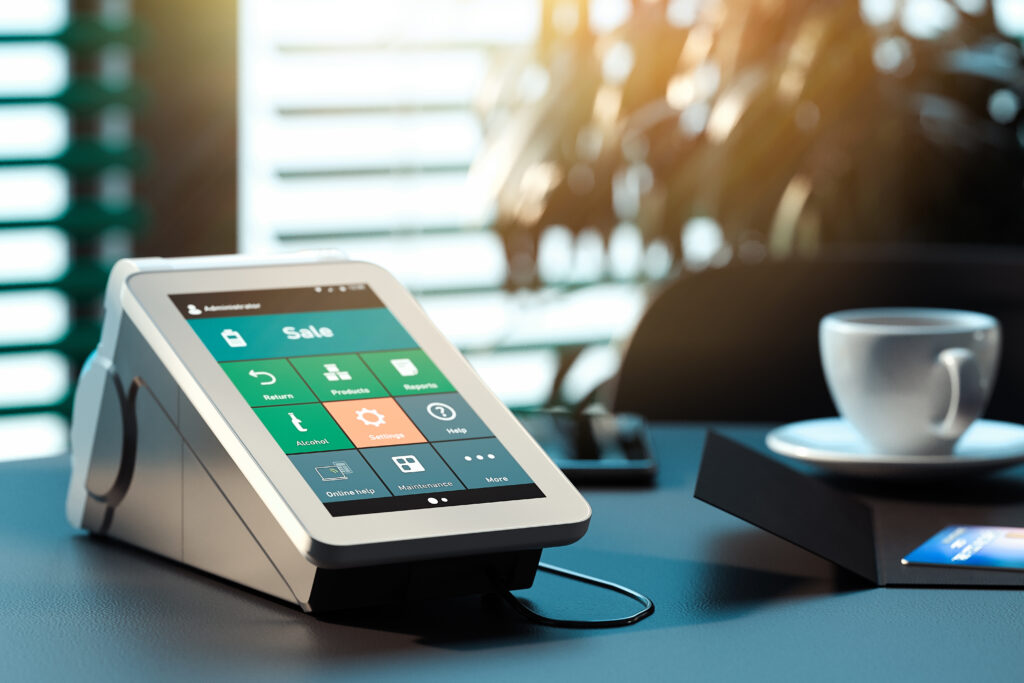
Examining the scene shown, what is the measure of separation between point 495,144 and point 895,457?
1.77m

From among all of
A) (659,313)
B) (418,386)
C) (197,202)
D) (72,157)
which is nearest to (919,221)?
(659,313)

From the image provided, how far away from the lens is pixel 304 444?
53 cm

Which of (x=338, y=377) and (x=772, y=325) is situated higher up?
(x=338, y=377)

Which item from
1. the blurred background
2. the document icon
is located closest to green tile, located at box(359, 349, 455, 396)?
the document icon

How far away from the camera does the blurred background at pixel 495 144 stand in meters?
2.02

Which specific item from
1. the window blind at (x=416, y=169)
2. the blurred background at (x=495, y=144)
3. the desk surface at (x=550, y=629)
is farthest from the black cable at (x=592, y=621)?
the window blind at (x=416, y=169)

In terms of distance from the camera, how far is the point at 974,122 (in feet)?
7.65

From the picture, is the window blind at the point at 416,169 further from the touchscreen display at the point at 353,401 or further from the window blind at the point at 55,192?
the touchscreen display at the point at 353,401

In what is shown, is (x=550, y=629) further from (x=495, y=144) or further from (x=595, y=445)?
(x=495, y=144)

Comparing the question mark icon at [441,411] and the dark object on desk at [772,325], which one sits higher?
the question mark icon at [441,411]

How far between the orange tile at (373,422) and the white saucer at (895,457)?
0.30 m

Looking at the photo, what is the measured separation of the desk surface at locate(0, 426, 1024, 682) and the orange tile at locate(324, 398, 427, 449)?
0.07 metres

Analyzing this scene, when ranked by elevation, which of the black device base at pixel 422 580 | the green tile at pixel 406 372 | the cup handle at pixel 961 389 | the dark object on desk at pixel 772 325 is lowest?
the dark object on desk at pixel 772 325

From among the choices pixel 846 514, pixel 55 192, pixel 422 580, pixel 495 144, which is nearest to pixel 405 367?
pixel 422 580
